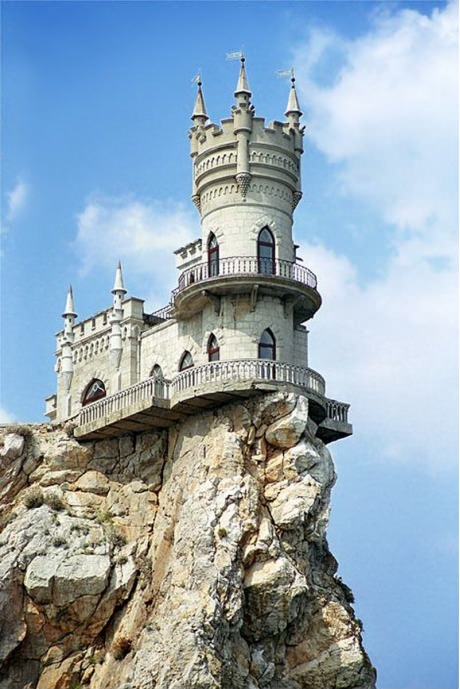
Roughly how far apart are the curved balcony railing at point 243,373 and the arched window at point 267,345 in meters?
1.35

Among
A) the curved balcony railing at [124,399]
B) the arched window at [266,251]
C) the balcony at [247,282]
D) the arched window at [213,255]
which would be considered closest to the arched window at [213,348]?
the balcony at [247,282]

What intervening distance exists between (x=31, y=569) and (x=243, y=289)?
1203cm

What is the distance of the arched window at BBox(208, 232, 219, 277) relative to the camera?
55.8 m

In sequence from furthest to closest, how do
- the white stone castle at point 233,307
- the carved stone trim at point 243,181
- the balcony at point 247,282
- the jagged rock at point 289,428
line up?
the carved stone trim at point 243,181 → the balcony at point 247,282 → the white stone castle at point 233,307 → the jagged rock at point 289,428

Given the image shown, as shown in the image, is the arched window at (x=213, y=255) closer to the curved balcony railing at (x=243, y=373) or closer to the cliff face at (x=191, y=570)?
the curved balcony railing at (x=243, y=373)

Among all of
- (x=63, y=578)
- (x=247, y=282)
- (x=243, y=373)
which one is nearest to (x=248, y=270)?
(x=247, y=282)

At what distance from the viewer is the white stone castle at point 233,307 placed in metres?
53.9

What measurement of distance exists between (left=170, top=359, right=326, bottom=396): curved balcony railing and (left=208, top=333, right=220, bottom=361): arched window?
54.7 inches

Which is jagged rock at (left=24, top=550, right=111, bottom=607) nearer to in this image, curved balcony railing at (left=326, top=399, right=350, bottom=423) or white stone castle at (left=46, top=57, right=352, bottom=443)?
white stone castle at (left=46, top=57, right=352, bottom=443)

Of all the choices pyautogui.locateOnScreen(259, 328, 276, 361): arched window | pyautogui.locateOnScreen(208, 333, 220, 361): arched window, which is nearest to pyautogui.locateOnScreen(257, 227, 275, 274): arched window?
pyautogui.locateOnScreen(259, 328, 276, 361): arched window

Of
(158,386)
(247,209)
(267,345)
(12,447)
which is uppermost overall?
(247,209)

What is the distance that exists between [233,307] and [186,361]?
3307 mm

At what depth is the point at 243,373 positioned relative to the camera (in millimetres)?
53188

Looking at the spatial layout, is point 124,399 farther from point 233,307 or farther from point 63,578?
point 63,578
